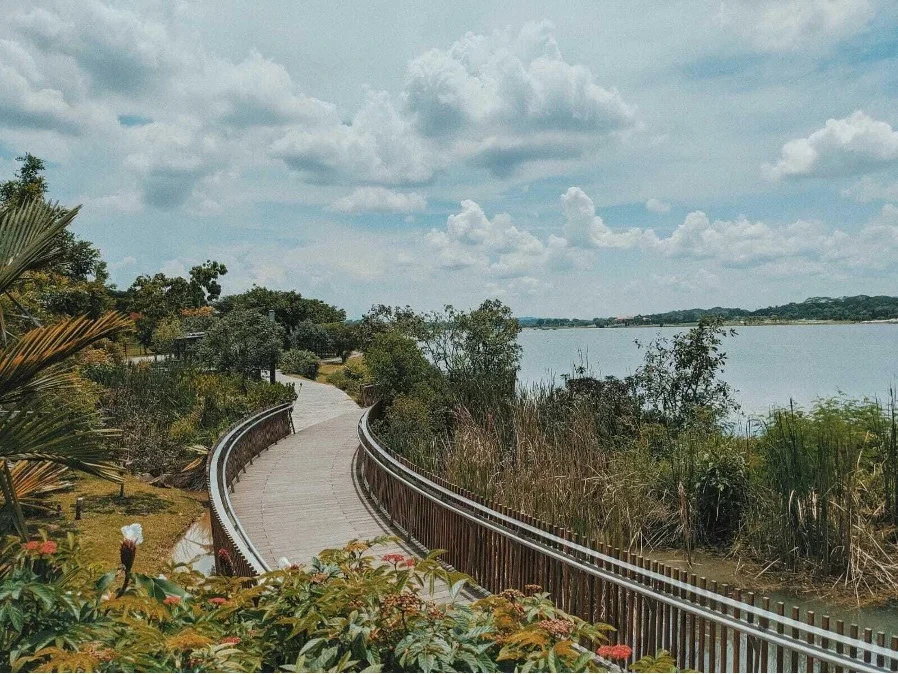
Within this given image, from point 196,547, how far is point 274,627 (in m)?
8.67

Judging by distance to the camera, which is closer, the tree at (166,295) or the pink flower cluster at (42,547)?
the pink flower cluster at (42,547)

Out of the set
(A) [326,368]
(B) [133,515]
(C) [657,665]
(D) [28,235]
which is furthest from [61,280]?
(A) [326,368]

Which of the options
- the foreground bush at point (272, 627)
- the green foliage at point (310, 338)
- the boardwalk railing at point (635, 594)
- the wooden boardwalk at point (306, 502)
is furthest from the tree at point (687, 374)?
the green foliage at point (310, 338)

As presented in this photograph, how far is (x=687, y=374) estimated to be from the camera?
1440 cm

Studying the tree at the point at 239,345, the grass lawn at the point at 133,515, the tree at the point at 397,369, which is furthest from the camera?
the tree at the point at 239,345

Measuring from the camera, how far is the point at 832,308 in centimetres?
2872

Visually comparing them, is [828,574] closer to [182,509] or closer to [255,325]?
[182,509]

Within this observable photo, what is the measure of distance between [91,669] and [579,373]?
1483 centimetres

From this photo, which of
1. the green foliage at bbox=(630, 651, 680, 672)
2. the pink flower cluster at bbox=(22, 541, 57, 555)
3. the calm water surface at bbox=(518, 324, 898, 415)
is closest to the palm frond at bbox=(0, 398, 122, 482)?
the pink flower cluster at bbox=(22, 541, 57, 555)

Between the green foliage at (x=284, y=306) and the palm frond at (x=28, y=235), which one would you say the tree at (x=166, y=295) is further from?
the palm frond at (x=28, y=235)

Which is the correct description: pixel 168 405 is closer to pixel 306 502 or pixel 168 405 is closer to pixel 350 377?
pixel 306 502

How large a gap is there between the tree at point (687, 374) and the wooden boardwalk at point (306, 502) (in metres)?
6.88

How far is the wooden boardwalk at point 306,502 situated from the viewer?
8.08 meters

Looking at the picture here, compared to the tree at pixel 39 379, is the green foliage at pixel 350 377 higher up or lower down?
lower down
